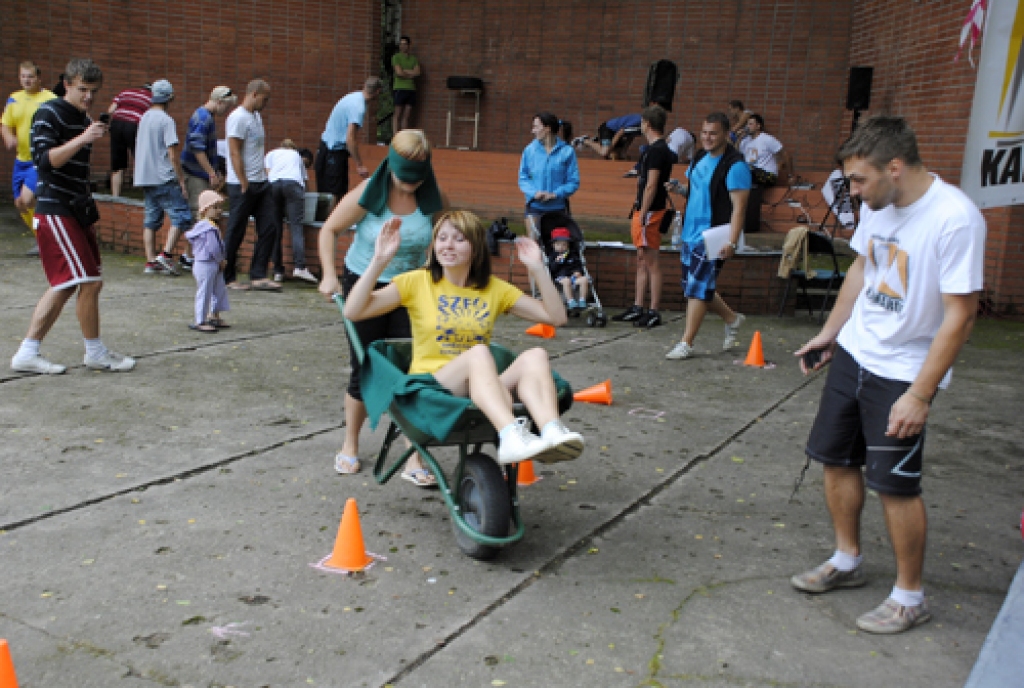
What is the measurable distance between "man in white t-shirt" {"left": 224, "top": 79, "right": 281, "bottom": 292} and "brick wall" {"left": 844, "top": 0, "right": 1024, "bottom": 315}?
7171 millimetres

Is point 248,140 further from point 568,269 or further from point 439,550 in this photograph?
point 439,550

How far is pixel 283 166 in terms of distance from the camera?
34.2ft

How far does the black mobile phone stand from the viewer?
398cm

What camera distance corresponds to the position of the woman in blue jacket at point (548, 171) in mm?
9641

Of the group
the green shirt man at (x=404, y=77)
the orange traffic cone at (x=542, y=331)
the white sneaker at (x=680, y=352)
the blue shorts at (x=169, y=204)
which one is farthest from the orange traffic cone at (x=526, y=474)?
the green shirt man at (x=404, y=77)

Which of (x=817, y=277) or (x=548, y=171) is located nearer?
(x=548, y=171)

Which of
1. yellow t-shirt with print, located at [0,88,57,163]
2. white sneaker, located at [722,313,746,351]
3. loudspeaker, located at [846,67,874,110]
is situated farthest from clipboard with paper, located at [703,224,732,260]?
loudspeaker, located at [846,67,874,110]

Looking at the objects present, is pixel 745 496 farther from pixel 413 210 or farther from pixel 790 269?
pixel 790 269

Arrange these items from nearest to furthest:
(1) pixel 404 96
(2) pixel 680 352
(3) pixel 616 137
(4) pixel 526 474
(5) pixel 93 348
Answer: (4) pixel 526 474
(5) pixel 93 348
(2) pixel 680 352
(3) pixel 616 137
(1) pixel 404 96

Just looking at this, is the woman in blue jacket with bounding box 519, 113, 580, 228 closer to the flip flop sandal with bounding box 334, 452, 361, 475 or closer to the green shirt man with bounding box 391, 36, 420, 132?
the flip flop sandal with bounding box 334, 452, 361, 475

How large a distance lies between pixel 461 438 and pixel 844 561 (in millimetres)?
1538

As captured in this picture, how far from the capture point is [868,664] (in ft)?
10.8

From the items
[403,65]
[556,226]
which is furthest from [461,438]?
[403,65]

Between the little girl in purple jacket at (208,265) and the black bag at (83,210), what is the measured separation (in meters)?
1.46
